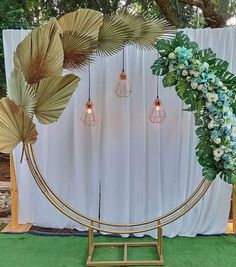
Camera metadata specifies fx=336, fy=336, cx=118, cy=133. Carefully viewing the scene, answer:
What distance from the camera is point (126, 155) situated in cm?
315

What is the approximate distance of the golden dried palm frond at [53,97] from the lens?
235cm

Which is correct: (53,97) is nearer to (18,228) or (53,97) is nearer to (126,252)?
(126,252)

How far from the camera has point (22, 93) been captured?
2309 mm

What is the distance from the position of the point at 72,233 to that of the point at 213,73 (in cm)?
200

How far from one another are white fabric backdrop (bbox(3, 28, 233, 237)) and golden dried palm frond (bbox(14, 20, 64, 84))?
2.37 feet

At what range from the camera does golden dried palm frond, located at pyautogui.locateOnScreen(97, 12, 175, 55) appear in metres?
2.57

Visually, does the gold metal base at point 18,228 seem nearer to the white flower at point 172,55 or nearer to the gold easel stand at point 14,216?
the gold easel stand at point 14,216

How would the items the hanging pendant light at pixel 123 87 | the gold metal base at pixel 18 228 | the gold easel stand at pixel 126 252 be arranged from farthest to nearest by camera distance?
the gold metal base at pixel 18 228 → the hanging pendant light at pixel 123 87 → the gold easel stand at pixel 126 252

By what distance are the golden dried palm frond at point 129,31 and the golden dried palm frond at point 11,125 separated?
2.83 ft

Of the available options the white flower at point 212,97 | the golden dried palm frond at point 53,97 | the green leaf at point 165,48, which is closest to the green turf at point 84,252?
the golden dried palm frond at point 53,97

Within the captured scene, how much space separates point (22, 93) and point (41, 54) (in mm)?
315

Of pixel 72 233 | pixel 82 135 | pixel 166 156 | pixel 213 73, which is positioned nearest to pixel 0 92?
pixel 82 135

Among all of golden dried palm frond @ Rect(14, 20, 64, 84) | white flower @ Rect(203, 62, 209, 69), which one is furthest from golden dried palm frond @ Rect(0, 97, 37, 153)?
white flower @ Rect(203, 62, 209, 69)

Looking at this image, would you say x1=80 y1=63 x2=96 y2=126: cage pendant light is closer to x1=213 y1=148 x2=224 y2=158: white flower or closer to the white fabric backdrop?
the white fabric backdrop
